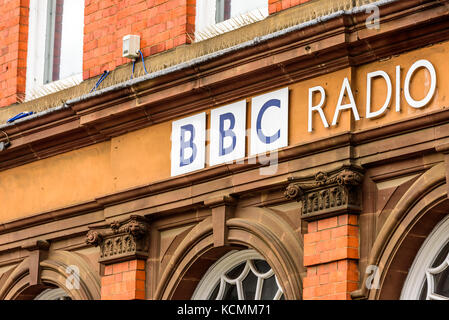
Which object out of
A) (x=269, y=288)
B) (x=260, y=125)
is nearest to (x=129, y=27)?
(x=260, y=125)

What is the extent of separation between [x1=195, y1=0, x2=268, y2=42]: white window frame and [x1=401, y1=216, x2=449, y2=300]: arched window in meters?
3.36

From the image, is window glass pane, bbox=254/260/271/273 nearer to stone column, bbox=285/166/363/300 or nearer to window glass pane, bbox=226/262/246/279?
window glass pane, bbox=226/262/246/279

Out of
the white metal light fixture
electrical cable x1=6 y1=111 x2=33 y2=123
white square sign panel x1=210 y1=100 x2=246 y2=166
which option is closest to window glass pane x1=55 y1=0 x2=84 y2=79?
electrical cable x1=6 y1=111 x2=33 y2=123

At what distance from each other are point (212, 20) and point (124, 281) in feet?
10.5

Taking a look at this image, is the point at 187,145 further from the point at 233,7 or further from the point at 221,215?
the point at 233,7

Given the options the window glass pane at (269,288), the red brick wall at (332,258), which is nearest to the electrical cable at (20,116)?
the window glass pane at (269,288)

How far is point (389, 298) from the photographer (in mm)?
13516

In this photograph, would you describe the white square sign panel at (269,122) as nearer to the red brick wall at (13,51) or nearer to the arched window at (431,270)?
the arched window at (431,270)

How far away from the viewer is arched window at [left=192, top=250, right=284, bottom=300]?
15055mm

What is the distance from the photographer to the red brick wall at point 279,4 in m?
14.8

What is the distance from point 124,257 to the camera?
52.7 ft

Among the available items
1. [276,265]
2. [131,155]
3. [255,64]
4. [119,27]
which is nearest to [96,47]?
[119,27]

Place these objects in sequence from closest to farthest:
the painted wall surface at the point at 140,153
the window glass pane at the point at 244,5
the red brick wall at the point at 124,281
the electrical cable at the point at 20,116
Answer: the painted wall surface at the point at 140,153, the window glass pane at the point at 244,5, the red brick wall at the point at 124,281, the electrical cable at the point at 20,116

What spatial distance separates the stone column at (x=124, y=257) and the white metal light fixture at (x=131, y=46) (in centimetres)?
197
